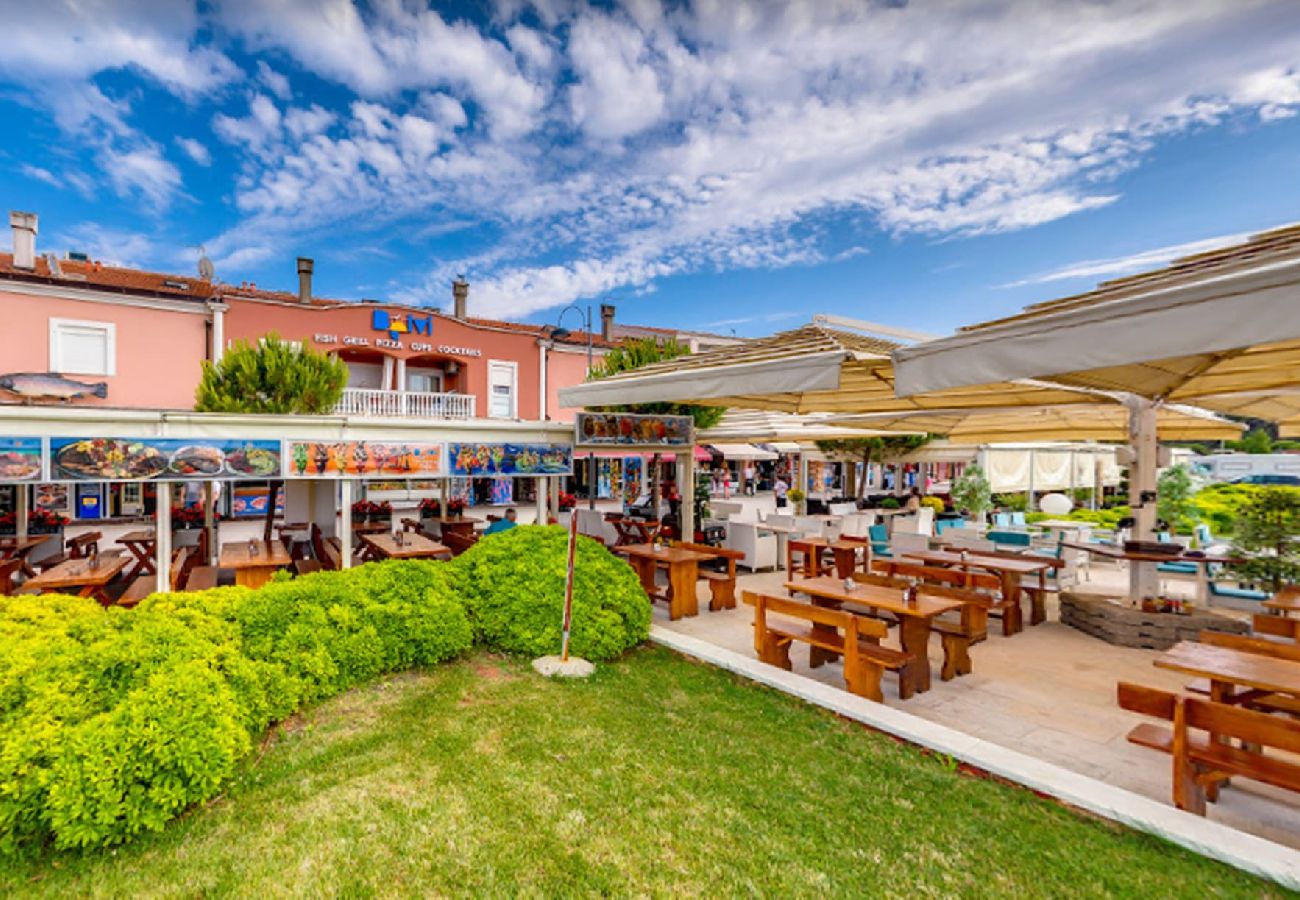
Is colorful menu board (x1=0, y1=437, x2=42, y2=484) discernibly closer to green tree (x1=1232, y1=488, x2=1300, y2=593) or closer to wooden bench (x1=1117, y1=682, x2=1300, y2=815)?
wooden bench (x1=1117, y1=682, x2=1300, y2=815)

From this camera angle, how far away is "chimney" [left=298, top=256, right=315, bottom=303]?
72.3 feet

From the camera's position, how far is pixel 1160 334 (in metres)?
2.90

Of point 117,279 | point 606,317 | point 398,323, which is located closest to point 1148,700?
point 398,323

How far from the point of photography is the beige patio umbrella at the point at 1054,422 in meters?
8.09

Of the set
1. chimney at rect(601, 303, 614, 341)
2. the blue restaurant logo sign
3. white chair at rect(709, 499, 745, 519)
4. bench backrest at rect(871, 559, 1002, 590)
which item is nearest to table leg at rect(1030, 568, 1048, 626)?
bench backrest at rect(871, 559, 1002, 590)

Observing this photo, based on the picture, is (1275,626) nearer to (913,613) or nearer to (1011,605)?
(1011,605)

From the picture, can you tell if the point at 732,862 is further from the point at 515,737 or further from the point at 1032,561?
the point at 1032,561

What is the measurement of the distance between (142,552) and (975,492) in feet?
55.0

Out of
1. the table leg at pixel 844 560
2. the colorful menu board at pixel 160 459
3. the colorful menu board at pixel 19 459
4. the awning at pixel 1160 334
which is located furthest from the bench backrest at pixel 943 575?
the colorful menu board at pixel 19 459

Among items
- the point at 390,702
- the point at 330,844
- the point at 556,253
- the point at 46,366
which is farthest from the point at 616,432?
the point at 556,253

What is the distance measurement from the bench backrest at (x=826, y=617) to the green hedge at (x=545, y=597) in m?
1.37

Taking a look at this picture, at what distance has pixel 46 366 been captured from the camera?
17.0 metres

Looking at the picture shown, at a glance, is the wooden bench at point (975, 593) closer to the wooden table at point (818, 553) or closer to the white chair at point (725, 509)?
the wooden table at point (818, 553)

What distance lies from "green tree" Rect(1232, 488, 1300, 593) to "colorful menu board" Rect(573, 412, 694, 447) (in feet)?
23.5
